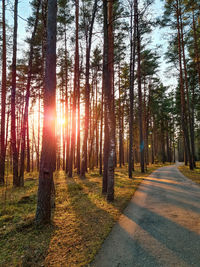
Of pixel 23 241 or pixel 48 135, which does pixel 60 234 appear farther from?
pixel 48 135

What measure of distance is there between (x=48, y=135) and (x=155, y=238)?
358 centimetres

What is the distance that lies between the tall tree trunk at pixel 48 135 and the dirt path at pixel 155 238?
1895 millimetres

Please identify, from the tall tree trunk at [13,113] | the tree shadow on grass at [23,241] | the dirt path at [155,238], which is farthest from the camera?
the tall tree trunk at [13,113]

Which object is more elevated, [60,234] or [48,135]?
[48,135]

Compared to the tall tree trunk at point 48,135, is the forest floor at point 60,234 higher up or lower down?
lower down

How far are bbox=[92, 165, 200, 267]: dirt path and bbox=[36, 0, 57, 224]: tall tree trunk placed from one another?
6.22 feet

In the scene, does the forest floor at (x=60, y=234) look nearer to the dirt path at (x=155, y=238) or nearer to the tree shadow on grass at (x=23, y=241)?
the tree shadow on grass at (x=23, y=241)

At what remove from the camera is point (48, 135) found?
167 inches

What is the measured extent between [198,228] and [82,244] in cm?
278

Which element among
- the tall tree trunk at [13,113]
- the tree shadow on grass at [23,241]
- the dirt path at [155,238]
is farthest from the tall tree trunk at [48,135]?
the tall tree trunk at [13,113]

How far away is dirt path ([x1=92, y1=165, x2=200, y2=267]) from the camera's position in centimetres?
260

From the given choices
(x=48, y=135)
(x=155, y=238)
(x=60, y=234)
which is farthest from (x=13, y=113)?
(x=155, y=238)

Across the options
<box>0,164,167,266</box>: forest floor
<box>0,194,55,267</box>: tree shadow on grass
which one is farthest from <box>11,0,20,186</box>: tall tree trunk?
<box>0,194,55,267</box>: tree shadow on grass

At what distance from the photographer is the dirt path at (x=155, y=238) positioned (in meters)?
2.60
